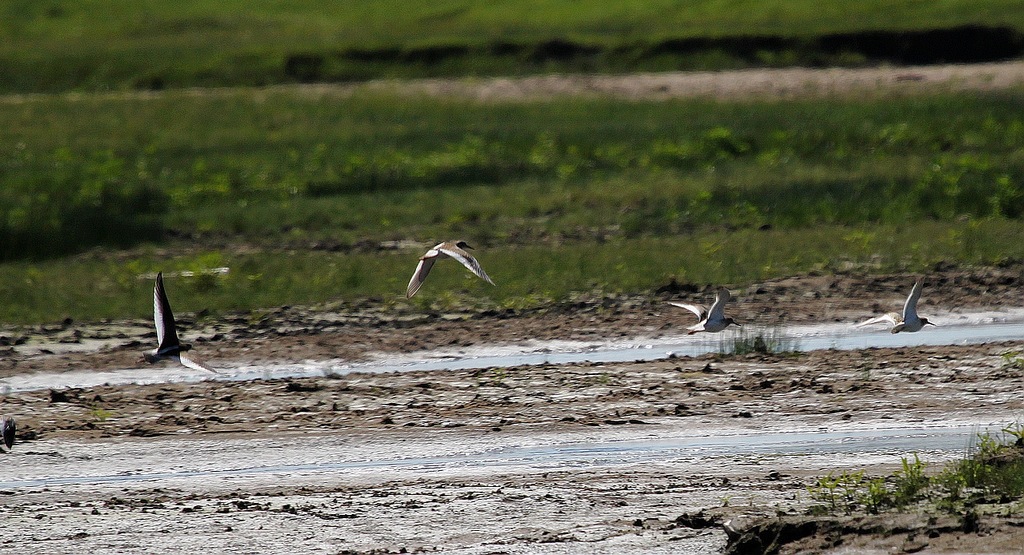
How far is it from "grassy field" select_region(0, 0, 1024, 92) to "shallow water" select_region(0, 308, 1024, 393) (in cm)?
2182

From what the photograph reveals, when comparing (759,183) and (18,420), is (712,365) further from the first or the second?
(759,183)

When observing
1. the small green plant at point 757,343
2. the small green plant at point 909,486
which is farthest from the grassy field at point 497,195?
the small green plant at point 909,486

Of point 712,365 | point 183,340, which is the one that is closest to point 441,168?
point 183,340

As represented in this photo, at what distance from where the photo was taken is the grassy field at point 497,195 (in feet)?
56.3

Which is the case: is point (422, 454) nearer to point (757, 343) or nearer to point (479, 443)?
point (479, 443)

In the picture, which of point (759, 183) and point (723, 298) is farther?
point (759, 183)

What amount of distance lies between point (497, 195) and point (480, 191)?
0.45 meters

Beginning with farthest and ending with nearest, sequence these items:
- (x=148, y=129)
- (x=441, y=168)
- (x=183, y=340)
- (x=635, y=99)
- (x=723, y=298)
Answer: (x=635, y=99) → (x=148, y=129) → (x=441, y=168) → (x=183, y=340) → (x=723, y=298)

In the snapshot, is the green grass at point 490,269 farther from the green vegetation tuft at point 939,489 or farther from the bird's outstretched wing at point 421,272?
the green vegetation tuft at point 939,489

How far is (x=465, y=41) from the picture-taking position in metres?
39.7

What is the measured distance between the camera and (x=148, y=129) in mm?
29047

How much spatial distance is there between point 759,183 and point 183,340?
33.2 feet

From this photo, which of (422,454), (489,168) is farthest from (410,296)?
(489,168)

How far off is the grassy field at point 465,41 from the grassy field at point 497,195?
7181 millimetres
